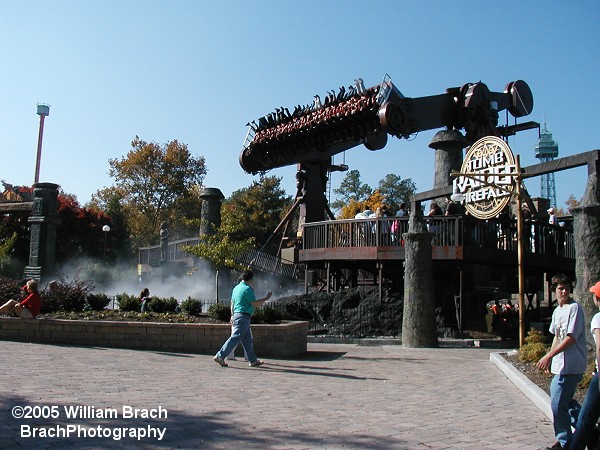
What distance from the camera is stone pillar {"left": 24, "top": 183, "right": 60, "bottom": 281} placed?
23312mm

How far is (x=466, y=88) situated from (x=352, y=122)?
5.09m

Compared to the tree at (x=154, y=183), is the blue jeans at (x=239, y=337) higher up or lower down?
lower down

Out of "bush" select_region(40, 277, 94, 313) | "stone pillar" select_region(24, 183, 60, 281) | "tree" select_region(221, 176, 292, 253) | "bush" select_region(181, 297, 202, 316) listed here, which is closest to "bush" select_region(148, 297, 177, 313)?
"bush" select_region(181, 297, 202, 316)

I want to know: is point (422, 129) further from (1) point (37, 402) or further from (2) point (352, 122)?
(1) point (37, 402)

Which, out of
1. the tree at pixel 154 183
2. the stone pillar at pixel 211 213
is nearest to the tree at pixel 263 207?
the tree at pixel 154 183

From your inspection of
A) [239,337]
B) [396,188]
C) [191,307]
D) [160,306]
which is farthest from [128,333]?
[396,188]

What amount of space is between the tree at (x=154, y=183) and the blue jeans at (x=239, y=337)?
43514 millimetres

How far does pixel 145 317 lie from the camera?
13758 millimetres

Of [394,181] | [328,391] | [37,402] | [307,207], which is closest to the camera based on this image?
[37,402]

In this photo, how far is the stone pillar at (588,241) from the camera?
1057 cm

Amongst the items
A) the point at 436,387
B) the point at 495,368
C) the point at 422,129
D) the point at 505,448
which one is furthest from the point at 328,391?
the point at 422,129

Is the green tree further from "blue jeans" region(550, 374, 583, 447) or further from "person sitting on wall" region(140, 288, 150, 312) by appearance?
"blue jeans" region(550, 374, 583, 447)

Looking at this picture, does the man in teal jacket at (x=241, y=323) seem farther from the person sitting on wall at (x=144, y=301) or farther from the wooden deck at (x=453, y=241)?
the wooden deck at (x=453, y=241)

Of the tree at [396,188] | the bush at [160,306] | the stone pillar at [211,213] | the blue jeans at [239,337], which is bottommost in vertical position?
the blue jeans at [239,337]
